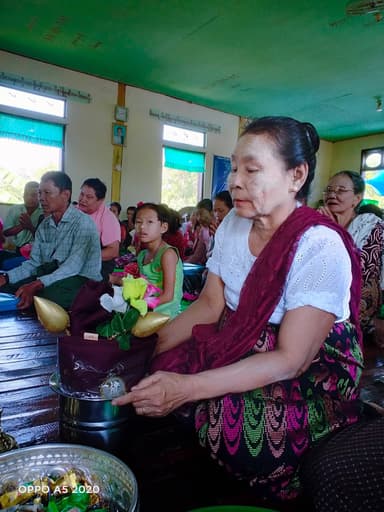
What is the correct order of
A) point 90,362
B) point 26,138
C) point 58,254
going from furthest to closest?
point 26,138 < point 58,254 < point 90,362

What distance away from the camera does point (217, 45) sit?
4.67m

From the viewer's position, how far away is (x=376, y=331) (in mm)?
2338

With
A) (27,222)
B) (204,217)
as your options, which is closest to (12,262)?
(27,222)

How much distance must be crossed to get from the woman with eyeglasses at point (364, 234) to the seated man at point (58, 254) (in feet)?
4.95

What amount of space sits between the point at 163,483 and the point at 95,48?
5267mm

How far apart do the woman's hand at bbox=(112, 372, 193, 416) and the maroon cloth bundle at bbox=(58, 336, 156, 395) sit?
0.08m

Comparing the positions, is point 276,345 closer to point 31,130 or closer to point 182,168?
point 31,130

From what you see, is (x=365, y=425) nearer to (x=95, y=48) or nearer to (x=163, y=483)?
(x=163, y=483)

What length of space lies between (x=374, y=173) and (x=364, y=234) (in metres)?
Answer: 7.01

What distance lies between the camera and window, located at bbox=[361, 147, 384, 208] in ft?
27.7

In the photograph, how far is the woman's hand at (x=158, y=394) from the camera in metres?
0.77

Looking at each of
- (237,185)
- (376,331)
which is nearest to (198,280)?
(376,331)

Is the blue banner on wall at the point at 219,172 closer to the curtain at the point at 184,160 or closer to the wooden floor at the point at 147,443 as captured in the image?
the curtain at the point at 184,160

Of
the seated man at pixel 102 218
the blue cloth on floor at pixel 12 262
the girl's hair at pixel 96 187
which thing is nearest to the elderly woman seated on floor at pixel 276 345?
the seated man at pixel 102 218
